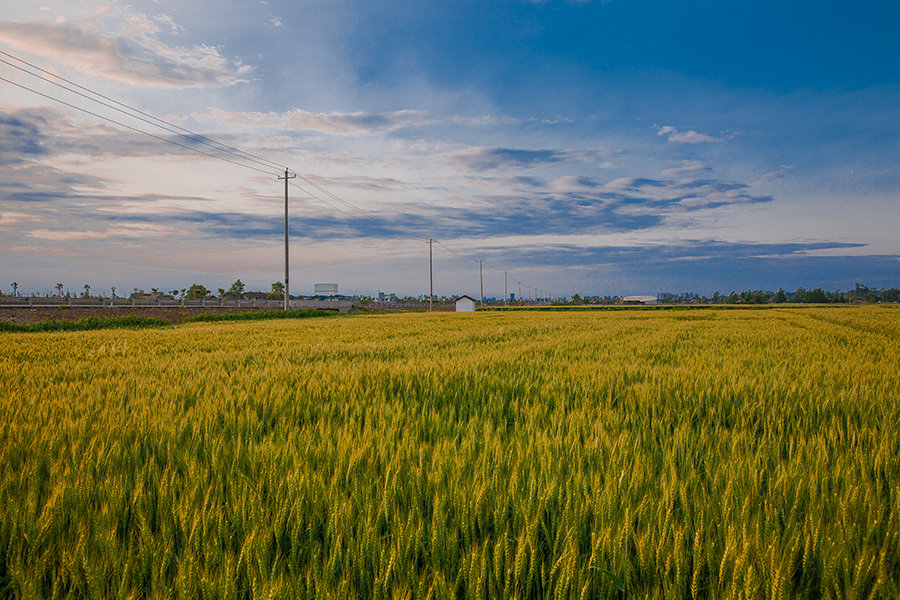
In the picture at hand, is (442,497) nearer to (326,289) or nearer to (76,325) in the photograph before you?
(76,325)

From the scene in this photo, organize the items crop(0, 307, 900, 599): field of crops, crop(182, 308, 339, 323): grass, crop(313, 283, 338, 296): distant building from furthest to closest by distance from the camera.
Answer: crop(313, 283, 338, 296): distant building < crop(182, 308, 339, 323): grass < crop(0, 307, 900, 599): field of crops

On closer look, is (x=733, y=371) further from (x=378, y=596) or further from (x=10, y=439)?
(x=10, y=439)

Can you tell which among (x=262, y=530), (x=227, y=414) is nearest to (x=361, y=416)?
(x=227, y=414)

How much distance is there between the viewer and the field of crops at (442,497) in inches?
45.0

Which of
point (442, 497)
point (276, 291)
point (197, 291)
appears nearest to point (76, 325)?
point (442, 497)

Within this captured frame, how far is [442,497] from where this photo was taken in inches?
56.9

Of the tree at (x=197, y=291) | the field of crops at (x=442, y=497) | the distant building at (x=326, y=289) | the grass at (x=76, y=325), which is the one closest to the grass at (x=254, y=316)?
the grass at (x=76, y=325)

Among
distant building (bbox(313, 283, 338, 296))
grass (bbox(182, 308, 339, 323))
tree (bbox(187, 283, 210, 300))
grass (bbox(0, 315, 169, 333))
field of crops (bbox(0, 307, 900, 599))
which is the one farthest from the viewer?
distant building (bbox(313, 283, 338, 296))

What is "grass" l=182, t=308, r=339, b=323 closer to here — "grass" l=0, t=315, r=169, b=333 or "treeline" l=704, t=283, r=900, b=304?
"grass" l=0, t=315, r=169, b=333

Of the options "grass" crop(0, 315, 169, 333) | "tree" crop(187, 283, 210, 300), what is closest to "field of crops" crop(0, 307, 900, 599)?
"grass" crop(0, 315, 169, 333)

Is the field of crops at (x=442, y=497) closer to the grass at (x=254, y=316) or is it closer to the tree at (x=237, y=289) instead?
the grass at (x=254, y=316)

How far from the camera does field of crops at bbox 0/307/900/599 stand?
1.14 metres

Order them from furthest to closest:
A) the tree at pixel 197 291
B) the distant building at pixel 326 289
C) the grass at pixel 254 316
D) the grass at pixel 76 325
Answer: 1. the distant building at pixel 326 289
2. the tree at pixel 197 291
3. the grass at pixel 254 316
4. the grass at pixel 76 325

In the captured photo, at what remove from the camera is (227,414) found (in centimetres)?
279
